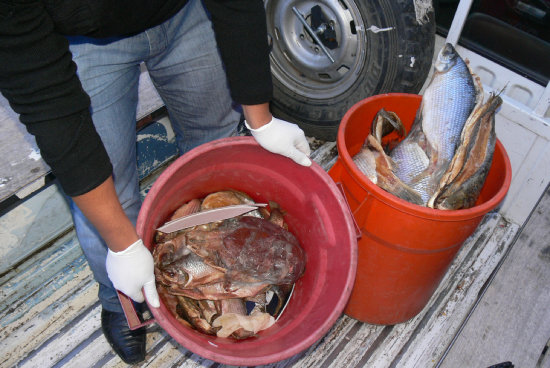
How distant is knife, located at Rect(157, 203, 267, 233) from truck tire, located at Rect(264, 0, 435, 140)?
0.97 meters

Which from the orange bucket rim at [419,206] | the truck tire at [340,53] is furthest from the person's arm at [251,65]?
the truck tire at [340,53]

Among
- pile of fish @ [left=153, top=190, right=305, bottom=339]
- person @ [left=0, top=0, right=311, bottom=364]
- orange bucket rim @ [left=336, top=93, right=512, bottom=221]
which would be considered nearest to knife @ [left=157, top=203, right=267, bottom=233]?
pile of fish @ [left=153, top=190, right=305, bottom=339]

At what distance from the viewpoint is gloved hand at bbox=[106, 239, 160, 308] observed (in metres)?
1.30

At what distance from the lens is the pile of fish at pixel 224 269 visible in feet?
5.07

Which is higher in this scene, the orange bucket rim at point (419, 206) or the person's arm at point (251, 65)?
the person's arm at point (251, 65)

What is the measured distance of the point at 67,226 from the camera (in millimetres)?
2199

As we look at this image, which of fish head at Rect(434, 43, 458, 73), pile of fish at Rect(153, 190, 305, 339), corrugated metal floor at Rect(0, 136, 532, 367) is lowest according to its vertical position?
corrugated metal floor at Rect(0, 136, 532, 367)

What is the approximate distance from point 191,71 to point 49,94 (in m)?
0.61

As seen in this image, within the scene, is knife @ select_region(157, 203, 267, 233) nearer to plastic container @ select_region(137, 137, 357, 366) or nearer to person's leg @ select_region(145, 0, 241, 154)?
plastic container @ select_region(137, 137, 357, 366)

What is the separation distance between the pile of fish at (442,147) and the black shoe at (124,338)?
114 centimetres

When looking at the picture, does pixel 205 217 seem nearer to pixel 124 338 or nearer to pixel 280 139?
pixel 280 139

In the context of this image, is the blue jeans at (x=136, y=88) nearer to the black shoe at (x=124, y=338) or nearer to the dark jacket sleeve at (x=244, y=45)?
the black shoe at (x=124, y=338)

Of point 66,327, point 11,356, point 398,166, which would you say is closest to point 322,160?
point 398,166

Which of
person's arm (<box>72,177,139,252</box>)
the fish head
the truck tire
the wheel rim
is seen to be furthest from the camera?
the wheel rim
